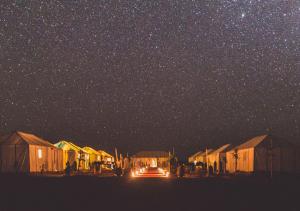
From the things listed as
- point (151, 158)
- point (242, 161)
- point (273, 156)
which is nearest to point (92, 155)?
point (242, 161)

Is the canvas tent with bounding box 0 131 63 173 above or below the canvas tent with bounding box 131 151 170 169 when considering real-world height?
above

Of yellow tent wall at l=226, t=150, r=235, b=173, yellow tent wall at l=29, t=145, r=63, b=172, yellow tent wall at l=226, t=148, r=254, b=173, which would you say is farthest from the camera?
yellow tent wall at l=226, t=150, r=235, b=173

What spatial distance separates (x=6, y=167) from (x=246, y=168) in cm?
2564

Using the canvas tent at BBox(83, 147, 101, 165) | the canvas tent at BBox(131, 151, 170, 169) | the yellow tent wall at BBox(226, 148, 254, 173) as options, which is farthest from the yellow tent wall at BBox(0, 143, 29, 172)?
the canvas tent at BBox(131, 151, 170, 169)

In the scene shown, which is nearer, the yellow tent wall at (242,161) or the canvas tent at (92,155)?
the yellow tent wall at (242,161)

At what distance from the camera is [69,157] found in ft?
228

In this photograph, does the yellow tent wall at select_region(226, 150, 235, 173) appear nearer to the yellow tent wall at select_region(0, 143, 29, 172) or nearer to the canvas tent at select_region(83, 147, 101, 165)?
A: the canvas tent at select_region(83, 147, 101, 165)

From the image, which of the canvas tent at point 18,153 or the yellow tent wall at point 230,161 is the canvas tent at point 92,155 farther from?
the canvas tent at point 18,153

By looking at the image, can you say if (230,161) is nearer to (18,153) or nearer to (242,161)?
(242,161)

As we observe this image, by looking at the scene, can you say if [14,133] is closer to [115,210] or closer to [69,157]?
[69,157]

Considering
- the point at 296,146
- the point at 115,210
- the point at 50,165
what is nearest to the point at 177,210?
the point at 115,210

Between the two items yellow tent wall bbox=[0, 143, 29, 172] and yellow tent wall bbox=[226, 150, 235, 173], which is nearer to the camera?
yellow tent wall bbox=[0, 143, 29, 172]

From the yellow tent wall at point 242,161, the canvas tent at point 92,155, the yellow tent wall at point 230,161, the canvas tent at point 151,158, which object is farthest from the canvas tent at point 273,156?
the canvas tent at point 151,158

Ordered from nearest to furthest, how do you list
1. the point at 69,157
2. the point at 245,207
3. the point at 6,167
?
the point at 245,207, the point at 6,167, the point at 69,157
